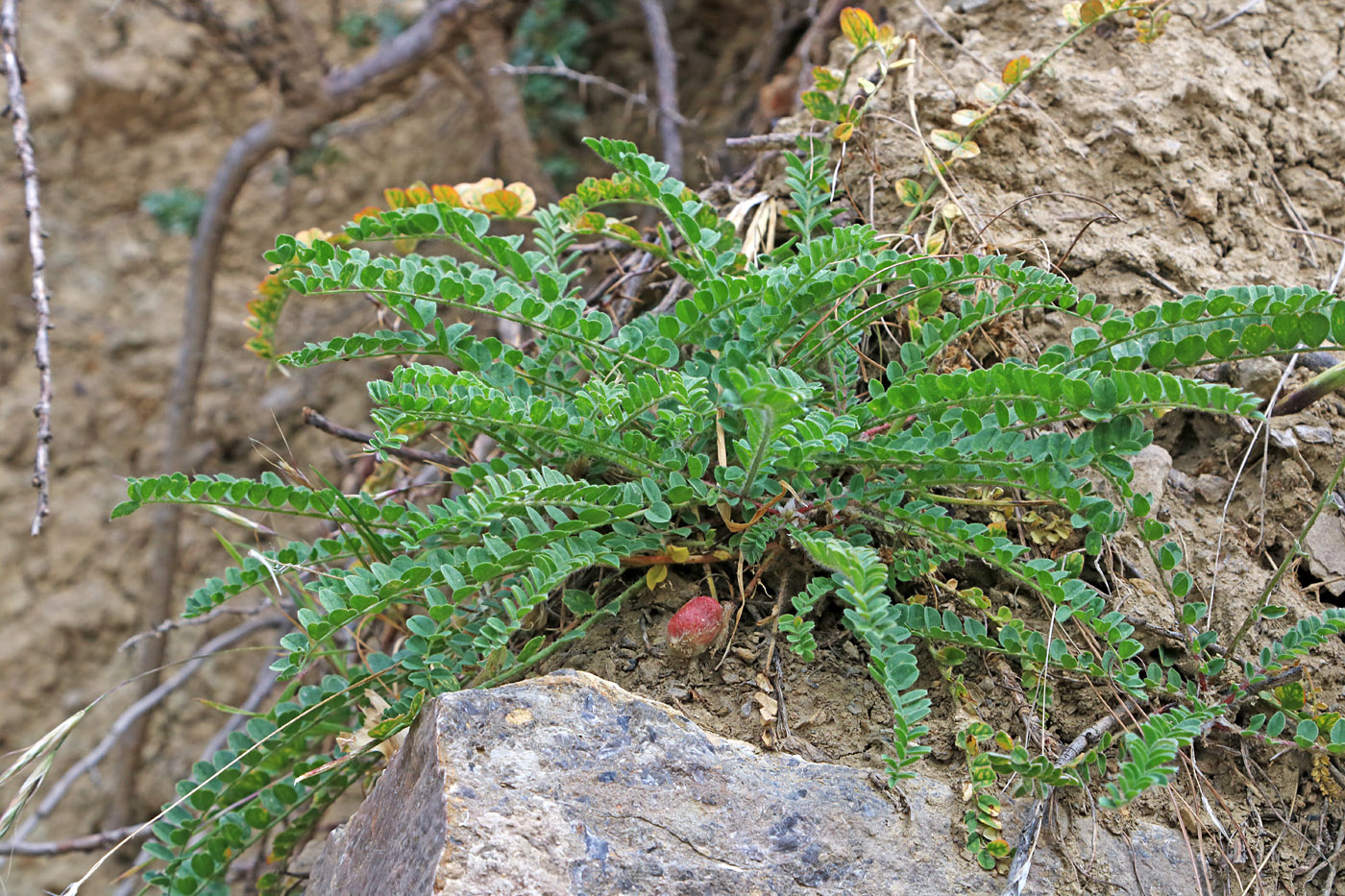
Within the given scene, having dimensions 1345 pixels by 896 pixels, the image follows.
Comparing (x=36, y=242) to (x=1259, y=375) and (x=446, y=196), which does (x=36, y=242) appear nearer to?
(x=446, y=196)

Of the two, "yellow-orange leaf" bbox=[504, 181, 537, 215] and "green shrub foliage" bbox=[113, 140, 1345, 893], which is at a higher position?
"yellow-orange leaf" bbox=[504, 181, 537, 215]

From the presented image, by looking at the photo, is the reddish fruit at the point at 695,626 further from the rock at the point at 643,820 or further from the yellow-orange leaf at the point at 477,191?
the yellow-orange leaf at the point at 477,191

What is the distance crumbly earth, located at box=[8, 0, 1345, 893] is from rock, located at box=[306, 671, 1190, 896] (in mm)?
68

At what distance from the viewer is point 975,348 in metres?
1.74

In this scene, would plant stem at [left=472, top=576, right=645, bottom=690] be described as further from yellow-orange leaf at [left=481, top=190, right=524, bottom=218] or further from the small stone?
the small stone

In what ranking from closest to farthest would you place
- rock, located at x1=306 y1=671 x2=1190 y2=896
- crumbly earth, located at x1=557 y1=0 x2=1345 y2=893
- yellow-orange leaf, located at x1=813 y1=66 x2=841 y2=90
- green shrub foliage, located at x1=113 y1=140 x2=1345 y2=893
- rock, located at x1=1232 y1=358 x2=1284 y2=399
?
rock, located at x1=306 y1=671 x2=1190 y2=896, green shrub foliage, located at x1=113 y1=140 x2=1345 y2=893, crumbly earth, located at x1=557 y1=0 x2=1345 y2=893, rock, located at x1=1232 y1=358 x2=1284 y2=399, yellow-orange leaf, located at x1=813 y1=66 x2=841 y2=90

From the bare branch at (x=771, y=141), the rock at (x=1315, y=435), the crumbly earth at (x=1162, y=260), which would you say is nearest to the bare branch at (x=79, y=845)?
the crumbly earth at (x=1162, y=260)

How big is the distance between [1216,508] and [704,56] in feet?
9.06

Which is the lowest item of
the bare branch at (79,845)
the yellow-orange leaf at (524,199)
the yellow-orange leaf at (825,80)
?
the bare branch at (79,845)

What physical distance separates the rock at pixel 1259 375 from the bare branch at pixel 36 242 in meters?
2.03

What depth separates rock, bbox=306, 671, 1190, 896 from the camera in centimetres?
118

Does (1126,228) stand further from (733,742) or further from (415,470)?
(415,470)

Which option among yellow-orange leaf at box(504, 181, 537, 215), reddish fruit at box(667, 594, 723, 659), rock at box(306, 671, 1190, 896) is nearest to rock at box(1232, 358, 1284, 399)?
rock at box(306, 671, 1190, 896)

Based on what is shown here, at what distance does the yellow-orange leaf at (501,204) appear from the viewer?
6.11 ft
